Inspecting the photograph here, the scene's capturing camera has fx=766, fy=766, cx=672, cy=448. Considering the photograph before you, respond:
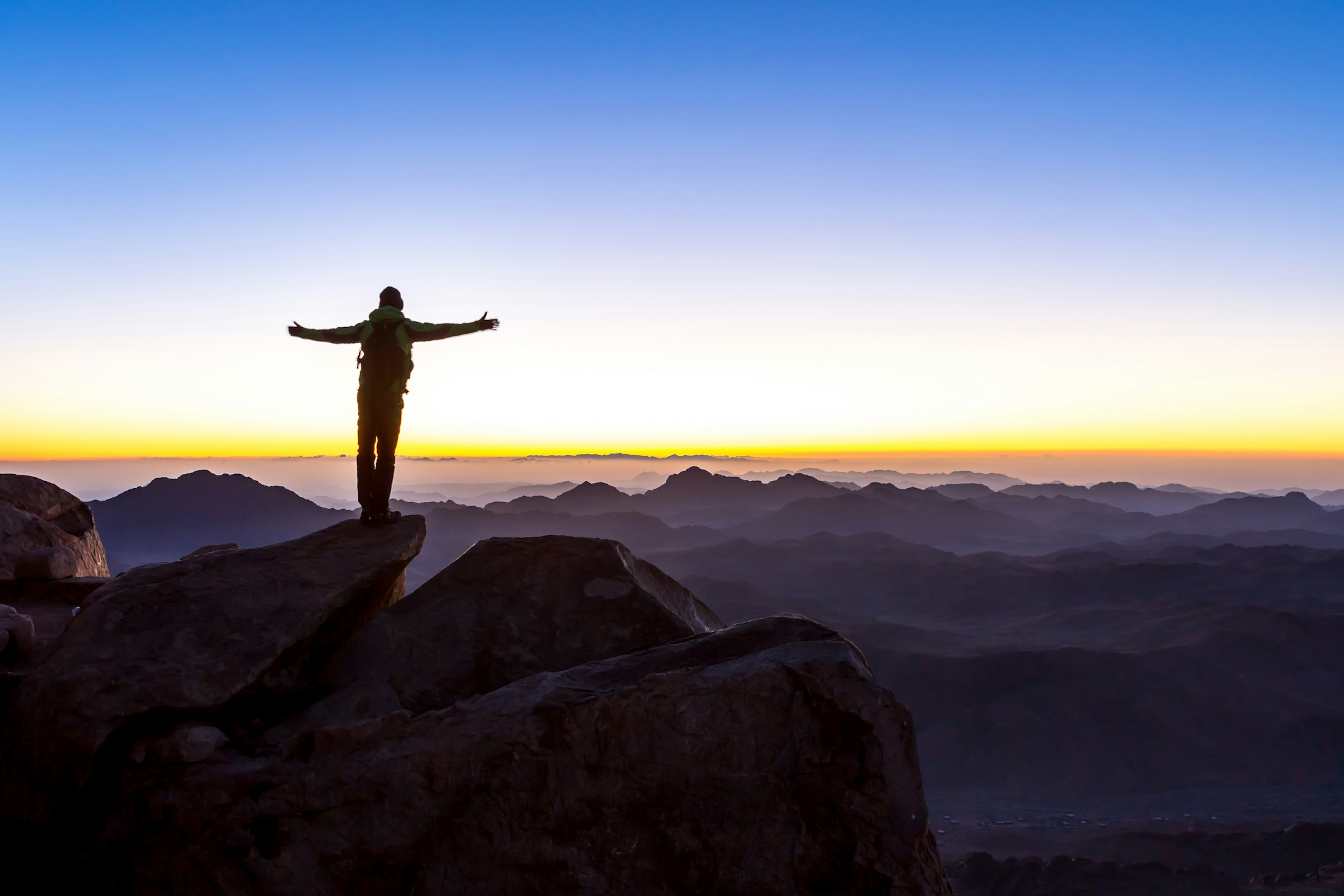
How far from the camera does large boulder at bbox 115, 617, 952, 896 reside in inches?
215

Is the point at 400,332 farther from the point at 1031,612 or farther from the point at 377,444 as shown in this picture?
the point at 1031,612

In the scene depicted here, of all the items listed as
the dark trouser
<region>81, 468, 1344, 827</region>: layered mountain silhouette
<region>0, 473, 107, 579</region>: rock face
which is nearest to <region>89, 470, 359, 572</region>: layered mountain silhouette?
<region>81, 468, 1344, 827</region>: layered mountain silhouette

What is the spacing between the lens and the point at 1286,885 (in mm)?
26547

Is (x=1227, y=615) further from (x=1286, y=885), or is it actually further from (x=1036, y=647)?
(x=1286, y=885)

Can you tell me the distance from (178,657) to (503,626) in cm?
294

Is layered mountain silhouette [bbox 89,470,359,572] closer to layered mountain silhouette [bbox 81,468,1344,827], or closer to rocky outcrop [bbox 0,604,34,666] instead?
layered mountain silhouette [bbox 81,468,1344,827]

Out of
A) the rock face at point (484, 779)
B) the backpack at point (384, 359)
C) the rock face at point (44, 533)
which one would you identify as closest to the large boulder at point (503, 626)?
the rock face at point (484, 779)

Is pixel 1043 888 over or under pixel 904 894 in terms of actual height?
under

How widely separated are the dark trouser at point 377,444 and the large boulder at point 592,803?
397 centimetres

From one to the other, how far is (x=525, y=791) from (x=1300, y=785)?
53.4 m

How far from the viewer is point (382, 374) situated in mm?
9227

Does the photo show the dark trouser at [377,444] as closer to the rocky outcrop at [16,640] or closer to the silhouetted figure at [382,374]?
the silhouetted figure at [382,374]

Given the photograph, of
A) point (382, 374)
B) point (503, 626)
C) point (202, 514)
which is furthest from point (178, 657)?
point (202, 514)

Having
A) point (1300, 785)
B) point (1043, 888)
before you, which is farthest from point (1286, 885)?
point (1300, 785)
